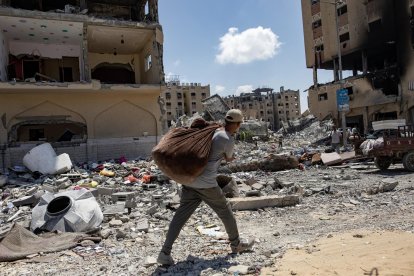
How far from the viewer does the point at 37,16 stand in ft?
48.6

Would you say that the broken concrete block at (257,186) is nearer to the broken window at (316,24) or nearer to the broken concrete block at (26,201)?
the broken concrete block at (26,201)

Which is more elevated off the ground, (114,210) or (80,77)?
(80,77)

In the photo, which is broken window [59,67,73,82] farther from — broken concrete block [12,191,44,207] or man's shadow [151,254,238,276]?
man's shadow [151,254,238,276]

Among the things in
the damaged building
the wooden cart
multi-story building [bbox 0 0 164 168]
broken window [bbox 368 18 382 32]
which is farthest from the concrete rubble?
broken window [bbox 368 18 382 32]

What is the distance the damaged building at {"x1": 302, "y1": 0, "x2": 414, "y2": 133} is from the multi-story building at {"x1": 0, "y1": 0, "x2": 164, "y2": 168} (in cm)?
1221

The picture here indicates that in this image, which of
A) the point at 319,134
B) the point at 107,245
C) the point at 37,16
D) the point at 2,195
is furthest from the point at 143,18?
the point at 319,134

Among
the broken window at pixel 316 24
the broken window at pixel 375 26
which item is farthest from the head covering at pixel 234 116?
the broken window at pixel 316 24

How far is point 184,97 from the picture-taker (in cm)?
7800

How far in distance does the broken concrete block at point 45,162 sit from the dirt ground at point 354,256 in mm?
10544

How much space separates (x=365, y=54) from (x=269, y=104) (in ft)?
185

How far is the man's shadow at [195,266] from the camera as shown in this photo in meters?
3.63

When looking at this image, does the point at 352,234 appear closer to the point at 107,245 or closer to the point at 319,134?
the point at 107,245

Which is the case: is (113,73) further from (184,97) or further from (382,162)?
(184,97)

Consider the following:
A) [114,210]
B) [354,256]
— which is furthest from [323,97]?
[354,256]
